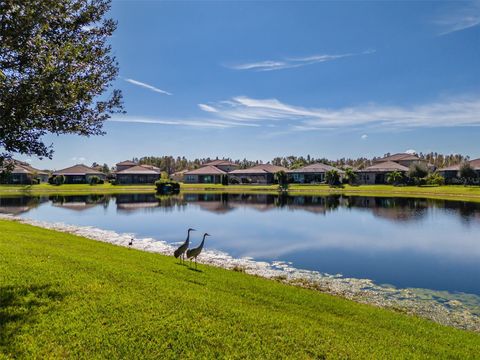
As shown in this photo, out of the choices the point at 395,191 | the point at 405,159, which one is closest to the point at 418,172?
the point at 395,191

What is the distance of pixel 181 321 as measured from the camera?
8.38 m

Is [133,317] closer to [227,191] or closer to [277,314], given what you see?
[277,314]

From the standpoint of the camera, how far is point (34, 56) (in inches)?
330

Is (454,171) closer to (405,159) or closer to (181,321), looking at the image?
(405,159)

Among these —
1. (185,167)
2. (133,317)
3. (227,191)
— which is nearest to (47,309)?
(133,317)

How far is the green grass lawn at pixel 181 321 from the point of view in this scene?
23.9 feet

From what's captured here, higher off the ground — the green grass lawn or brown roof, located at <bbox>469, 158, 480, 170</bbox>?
brown roof, located at <bbox>469, 158, 480, 170</bbox>

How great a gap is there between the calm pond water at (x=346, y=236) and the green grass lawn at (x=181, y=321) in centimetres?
686

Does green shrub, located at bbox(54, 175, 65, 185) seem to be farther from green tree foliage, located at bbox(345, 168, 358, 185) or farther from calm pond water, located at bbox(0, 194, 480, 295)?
green tree foliage, located at bbox(345, 168, 358, 185)

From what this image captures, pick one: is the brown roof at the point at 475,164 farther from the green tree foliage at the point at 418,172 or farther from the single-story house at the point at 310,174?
the single-story house at the point at 310,174

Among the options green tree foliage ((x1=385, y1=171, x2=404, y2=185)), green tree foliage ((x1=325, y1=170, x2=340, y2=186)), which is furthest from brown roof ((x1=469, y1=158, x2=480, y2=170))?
green tree foliage ((x1=325, y1=170, x2=340, y2=186))

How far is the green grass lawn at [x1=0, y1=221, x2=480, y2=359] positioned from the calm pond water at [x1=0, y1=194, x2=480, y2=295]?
6.86m

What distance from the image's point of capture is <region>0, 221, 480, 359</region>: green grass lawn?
23.9ft

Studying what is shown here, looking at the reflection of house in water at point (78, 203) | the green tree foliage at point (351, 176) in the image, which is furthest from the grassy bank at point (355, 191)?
the reflection of house in water at point (78, 203)
